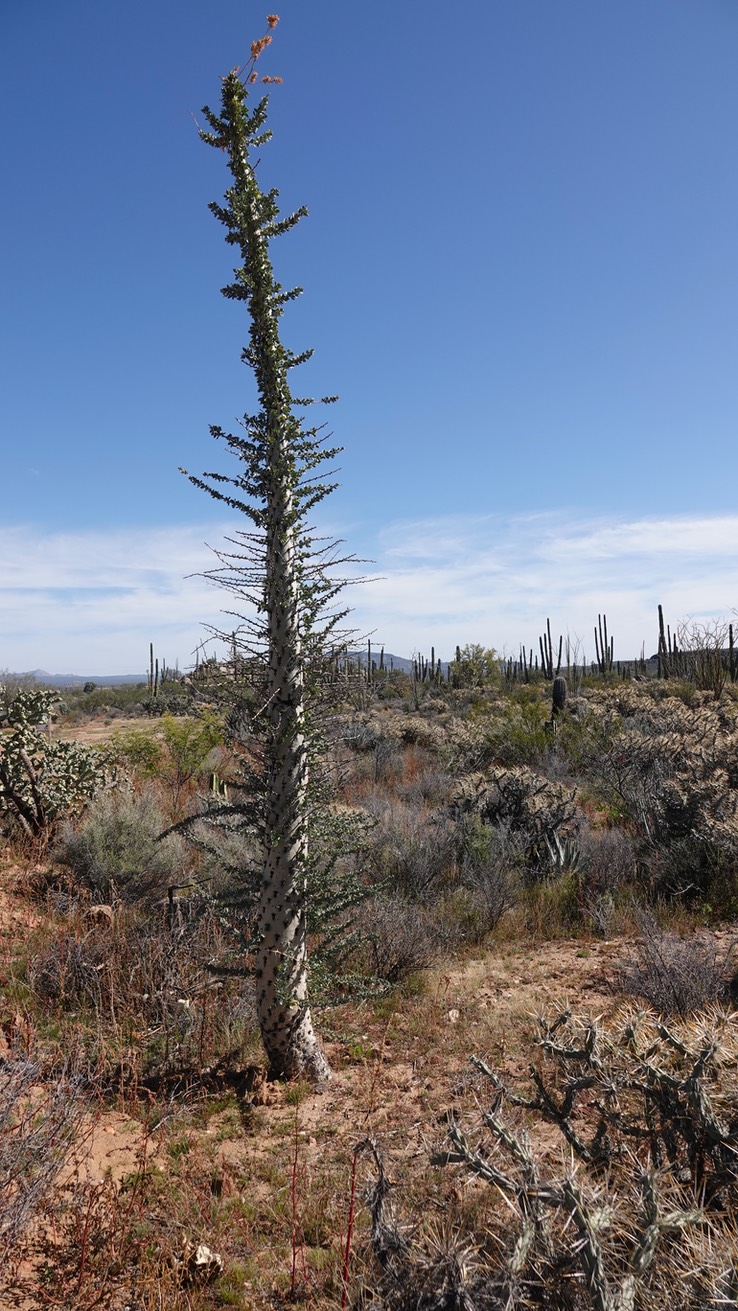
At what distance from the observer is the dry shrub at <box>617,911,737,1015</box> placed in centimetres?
510

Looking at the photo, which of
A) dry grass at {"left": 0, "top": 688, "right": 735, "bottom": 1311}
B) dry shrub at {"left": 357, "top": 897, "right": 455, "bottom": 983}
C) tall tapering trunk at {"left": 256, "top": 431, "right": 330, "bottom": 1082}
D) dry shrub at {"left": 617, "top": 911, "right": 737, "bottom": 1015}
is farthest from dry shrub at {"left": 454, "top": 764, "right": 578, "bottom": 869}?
→ tall tapering trunk at {"left": 256, "top": 431, "right": 330, "bottom": 1082}

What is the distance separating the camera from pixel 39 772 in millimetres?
9180

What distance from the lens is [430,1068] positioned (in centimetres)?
490

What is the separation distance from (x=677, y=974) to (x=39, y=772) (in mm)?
7849

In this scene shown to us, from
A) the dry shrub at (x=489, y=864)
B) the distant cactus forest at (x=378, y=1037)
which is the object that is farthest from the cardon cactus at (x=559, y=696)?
the dry shrub at (x=489, y=864)

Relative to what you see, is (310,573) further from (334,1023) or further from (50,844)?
(50,844)

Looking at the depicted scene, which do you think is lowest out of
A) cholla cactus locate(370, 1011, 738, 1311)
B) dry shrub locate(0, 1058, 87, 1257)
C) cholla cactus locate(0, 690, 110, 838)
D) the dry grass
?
the dry grass

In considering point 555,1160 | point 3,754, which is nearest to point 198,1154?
point 555,1160

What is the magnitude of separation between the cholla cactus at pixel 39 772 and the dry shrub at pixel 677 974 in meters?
6.98

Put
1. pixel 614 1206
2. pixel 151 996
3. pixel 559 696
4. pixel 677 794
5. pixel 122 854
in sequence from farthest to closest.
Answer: pixel 559 696, pixel 677 794, pixel 122 854, pixel 151 996, pixel 614 1206

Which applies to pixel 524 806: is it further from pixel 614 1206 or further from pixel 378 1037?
pixel 614 1206

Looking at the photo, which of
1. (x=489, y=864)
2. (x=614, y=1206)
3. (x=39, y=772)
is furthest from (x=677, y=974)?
(x=39, y=772)

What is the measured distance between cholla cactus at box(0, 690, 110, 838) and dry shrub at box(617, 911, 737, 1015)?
698cm

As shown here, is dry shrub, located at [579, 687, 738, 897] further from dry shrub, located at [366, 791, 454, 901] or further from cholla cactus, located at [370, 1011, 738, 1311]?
cholla cactus, located at [370, 1011, 738, 1311]
